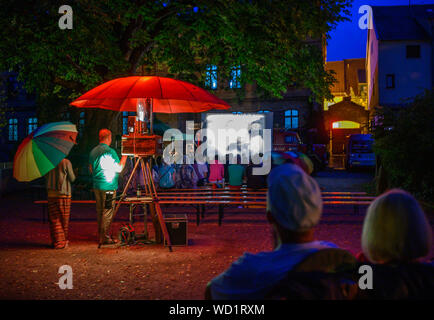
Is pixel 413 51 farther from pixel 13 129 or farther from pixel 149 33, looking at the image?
pixel 13 129

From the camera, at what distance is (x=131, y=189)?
14578 millimetres

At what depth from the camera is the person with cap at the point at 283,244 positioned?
6.15 feet

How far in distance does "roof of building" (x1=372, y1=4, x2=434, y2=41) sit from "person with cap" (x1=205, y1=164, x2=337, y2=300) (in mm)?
35895

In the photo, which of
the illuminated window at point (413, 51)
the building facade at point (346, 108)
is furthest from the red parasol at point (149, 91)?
the illuminated window at point (413, 51)

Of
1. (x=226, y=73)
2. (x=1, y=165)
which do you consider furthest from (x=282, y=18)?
(x=1, y=165)

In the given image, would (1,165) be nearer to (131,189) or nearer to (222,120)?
(131,189)

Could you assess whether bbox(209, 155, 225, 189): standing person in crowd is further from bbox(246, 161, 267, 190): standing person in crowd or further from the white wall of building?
the white wall of building

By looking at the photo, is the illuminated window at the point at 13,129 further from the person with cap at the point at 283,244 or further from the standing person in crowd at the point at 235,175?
the person with cap at the point at 283,244

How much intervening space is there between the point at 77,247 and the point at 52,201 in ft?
3.30

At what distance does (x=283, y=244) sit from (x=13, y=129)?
167 feet

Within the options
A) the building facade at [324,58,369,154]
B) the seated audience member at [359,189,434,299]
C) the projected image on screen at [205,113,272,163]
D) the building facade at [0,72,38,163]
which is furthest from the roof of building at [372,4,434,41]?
the building facade at [0,72,38,163]

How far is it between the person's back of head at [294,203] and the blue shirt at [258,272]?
69 millimetres

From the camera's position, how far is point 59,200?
306 inches

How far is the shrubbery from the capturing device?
12125mm
